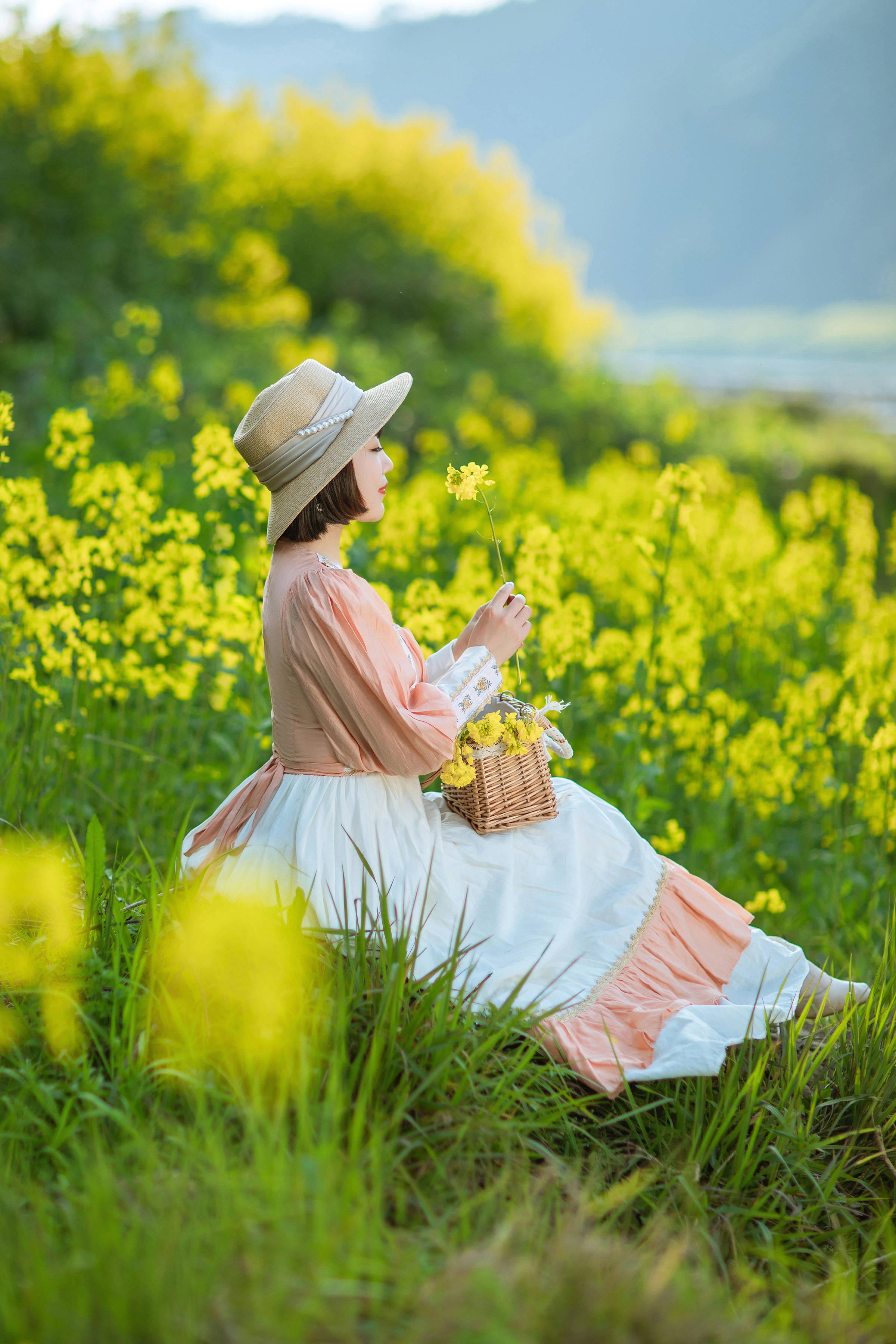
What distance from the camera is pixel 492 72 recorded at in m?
131

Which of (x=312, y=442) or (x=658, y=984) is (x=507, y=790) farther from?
(x=312, y=442)

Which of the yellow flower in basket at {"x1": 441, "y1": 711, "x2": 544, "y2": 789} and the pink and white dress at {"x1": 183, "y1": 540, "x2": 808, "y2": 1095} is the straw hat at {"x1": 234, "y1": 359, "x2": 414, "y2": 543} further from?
the yellow flower in basket at {"x1": 441, "y1": 711, "x2": 544, "y2": 789}

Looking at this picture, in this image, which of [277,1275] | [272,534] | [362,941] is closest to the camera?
[277,1275]

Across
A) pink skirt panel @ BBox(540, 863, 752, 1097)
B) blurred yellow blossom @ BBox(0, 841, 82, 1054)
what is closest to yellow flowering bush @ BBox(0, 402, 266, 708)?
blurred yellow blossom @ BBox(0, 841, 82, 1054)

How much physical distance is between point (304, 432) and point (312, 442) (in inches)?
1.0

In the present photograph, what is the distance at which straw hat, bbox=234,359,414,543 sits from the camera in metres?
2.20

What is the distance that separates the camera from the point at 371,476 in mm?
2258

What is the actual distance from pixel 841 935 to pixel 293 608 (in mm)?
2501

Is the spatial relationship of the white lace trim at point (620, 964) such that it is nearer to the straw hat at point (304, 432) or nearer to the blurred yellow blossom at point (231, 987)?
the blurred yellow blossom at point (231, 987)

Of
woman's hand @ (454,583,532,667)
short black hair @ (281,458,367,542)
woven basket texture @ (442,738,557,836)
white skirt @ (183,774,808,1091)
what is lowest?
white skirt @ (183,774,808,1091)

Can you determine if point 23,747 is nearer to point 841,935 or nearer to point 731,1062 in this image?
point 731,1062

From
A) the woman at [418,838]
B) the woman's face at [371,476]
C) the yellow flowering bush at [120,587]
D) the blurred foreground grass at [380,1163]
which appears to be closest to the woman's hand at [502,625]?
the woman at [418,838]

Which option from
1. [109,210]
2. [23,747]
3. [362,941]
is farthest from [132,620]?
[109,210]

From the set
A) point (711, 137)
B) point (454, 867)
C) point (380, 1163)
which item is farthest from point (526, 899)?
point (711, 137)
